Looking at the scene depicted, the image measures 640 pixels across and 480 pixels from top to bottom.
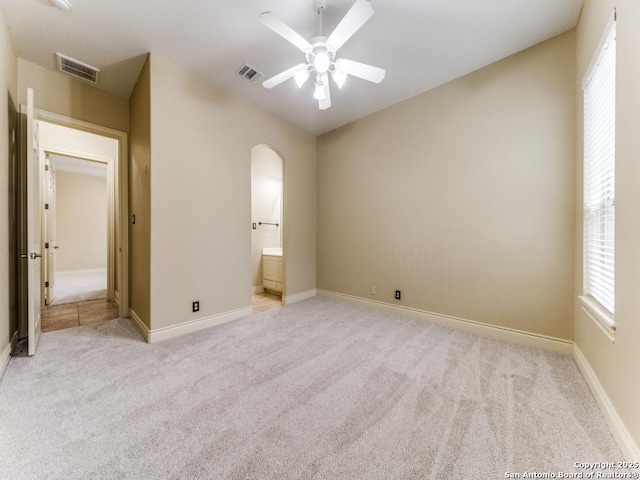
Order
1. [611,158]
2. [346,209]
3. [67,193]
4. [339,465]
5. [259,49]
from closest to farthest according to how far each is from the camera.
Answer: [339,465] → [611,158] → [259,49] → [346,209] → [67,193]

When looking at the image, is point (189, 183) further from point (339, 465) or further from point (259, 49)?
point (339, 465)

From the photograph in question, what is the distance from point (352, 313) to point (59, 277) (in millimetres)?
7266

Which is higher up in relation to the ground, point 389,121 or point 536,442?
point 389,121

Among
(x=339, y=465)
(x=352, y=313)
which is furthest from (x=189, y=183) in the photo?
(x=339, y=465)

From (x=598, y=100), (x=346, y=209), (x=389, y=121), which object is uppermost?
(x=389, y=121)

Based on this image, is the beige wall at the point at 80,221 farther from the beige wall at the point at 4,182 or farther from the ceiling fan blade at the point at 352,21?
the ceiling fan blade at the point at 352,21

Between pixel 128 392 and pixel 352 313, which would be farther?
pixel 352 313

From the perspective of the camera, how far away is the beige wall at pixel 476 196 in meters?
2.30

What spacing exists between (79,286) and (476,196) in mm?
7117

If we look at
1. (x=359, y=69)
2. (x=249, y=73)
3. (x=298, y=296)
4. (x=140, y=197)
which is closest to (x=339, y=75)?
(x=359, y=69)

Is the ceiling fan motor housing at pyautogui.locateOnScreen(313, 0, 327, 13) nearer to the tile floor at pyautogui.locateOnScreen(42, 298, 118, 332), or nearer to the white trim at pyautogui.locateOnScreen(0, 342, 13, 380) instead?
the white trim at pyautogui.locateOnScreen(0, 342, 13, 380)

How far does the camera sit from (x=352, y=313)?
3.45 m

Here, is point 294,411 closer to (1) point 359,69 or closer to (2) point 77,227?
(1) point 359,69

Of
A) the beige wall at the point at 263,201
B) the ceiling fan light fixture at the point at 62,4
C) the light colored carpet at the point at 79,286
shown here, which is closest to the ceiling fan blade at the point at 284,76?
the ceiling fan light fixture at the point at 62,4
